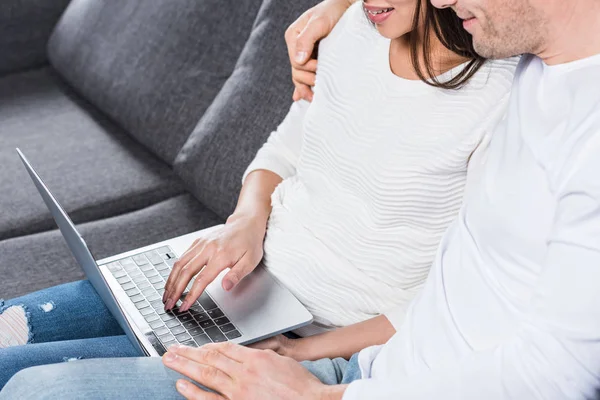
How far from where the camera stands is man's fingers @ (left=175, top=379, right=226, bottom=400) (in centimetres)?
107

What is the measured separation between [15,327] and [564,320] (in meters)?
0.88

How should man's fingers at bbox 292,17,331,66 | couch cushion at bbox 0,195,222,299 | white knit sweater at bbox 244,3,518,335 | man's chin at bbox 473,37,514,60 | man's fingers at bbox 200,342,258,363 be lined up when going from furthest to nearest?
couch cushion at bbox 0,195,222,299 → man's fingers at bbox 292,17,331,66 → white knit sweater at bbox 244,3,518,335 → man's fingers at bbox 200,342,258,363 → man's chin at bbox 473,37,514,60

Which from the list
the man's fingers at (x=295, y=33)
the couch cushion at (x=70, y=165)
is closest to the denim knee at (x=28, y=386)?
the man's fingers at (x=295, y=33)

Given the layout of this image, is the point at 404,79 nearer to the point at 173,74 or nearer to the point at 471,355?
the point at 471,355

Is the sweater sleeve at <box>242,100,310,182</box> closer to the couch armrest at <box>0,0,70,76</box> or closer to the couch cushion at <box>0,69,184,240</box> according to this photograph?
the couch cushion at <box>0,69,184,240</box>

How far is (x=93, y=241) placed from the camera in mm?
1827

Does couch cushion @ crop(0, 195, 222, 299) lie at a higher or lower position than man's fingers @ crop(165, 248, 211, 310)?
lower

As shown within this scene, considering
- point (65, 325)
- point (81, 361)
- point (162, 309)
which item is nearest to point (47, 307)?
point (65, 325)

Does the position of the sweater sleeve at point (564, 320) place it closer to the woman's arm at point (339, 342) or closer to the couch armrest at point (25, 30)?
the woman's arm at point (339, 342)

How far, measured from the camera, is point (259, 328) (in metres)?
1.28

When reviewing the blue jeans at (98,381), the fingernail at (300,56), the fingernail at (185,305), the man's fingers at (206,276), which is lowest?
the fingernail at (185,305)

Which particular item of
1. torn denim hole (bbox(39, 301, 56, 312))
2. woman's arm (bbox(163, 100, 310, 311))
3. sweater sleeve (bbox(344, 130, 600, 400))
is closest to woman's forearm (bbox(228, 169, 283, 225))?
woman's arm (bbox(163, 100, 310, 311))

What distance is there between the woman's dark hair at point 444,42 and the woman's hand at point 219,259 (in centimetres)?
39

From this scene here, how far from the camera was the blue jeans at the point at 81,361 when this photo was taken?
108cm
